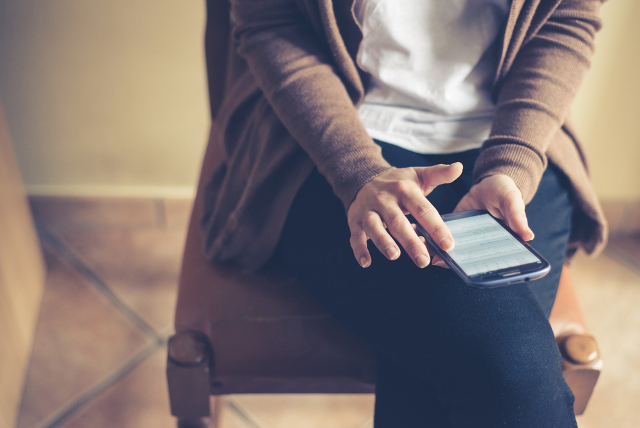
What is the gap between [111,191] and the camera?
1.26 m

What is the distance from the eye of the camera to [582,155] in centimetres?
69

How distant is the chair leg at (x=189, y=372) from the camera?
22.8 inches

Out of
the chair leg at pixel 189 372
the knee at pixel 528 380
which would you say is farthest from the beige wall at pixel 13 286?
the knee at pixel 528 380

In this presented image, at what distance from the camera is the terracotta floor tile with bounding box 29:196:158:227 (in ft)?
4.12

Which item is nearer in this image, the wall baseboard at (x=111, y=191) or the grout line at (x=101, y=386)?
the grout line at (x=101, y=386)

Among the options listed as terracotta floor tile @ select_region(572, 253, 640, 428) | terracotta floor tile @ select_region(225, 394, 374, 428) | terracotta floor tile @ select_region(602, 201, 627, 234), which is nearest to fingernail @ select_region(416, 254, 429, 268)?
terracotta floor tile @ select_region(225, 394, 374, 428)

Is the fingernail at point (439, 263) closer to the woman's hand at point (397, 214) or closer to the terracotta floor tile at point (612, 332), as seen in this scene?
the woman's hand at point (397, 214)

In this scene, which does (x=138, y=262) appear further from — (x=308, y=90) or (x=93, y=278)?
(x=308, y=90)

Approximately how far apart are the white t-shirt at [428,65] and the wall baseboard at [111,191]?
2.45 ft

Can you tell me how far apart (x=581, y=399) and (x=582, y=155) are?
319 mm

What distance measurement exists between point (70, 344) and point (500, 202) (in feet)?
2.98

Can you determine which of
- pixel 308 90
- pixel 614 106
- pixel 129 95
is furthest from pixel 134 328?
pixel 614 106

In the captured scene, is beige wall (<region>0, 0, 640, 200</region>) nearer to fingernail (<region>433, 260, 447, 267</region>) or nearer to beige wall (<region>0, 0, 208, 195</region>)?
beige wall (<region>0, 0, 208, 195</region>)

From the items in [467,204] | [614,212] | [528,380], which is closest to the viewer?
[528,380]
